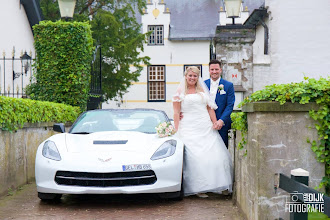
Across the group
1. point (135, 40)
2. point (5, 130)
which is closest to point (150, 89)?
point (135, 40)

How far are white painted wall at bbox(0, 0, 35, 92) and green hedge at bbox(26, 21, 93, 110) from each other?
2769 millimetres

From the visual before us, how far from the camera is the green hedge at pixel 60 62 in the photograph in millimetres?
11719

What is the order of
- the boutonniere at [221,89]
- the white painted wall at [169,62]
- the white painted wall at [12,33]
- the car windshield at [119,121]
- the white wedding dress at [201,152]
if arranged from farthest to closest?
the white painted wall at [169,62]
the white painted wall at [12,33]
the car windshield at [119,121]
the boutonniere at [221,89]
the white wedding dress at [201,152]

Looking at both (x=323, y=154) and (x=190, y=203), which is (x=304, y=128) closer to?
(x=323, y=154)

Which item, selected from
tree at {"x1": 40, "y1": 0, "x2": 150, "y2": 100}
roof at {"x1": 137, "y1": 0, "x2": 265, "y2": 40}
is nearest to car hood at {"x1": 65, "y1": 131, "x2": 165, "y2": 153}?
tree at {"x1": 40, "y1": 0, "x2": 150, "y2": 100}

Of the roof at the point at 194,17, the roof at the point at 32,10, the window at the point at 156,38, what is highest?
the roof at the point at 194,17

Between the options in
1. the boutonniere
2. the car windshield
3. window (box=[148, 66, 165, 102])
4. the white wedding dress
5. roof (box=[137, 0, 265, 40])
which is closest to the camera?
the white wedding dress

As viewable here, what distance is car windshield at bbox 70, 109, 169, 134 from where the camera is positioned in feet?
23.8

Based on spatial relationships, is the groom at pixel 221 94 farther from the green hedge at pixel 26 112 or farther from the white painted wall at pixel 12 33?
the white painted wall at pixel 12 33

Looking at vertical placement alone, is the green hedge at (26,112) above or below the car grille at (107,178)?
above

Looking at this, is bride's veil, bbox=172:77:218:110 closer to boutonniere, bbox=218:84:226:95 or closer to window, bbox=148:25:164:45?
boutonniere, bbox=218:84:226:95

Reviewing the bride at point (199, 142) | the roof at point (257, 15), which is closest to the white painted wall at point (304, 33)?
the roof at point (257, 15)

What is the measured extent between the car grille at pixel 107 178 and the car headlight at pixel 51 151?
0.80ft

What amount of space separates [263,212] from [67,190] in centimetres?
265
